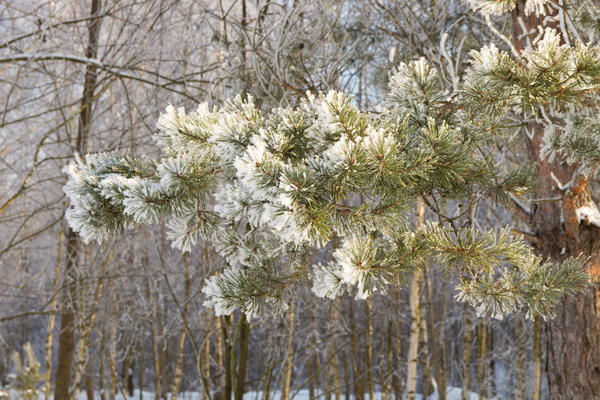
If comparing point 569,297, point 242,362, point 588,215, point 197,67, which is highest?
point 197,67

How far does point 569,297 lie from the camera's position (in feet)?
8.85

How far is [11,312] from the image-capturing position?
53.7 feet

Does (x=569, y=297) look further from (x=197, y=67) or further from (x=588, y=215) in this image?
(x=197, y=67)

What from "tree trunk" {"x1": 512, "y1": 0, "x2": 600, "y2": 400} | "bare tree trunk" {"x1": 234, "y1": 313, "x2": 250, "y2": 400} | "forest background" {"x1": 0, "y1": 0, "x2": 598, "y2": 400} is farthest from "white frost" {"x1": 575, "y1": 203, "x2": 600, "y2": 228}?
"bare tree trunk" {"x1": 234, "y1": 313, "x2": 250, "y2": 400}

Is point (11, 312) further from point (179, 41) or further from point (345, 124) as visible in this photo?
point (345, 124)

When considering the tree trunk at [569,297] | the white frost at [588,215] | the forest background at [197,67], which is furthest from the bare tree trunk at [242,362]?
the white frost at [588,215]

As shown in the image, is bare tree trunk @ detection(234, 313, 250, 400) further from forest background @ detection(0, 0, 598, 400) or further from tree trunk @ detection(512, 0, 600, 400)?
tree trunk @ detection(512, 0, 600, 400)

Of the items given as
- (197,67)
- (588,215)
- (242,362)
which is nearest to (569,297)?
(588,215)

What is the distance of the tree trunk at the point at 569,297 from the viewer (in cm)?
260

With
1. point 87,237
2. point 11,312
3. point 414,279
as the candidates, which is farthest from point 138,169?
point 11,312

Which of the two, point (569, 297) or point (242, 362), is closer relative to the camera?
point (569, 297)

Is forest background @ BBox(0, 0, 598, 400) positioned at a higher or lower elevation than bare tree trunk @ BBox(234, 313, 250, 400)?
higher

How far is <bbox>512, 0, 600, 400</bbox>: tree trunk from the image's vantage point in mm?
2596

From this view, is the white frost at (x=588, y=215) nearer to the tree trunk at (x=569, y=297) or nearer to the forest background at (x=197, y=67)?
the tree trunk at (x=569, y=297)
